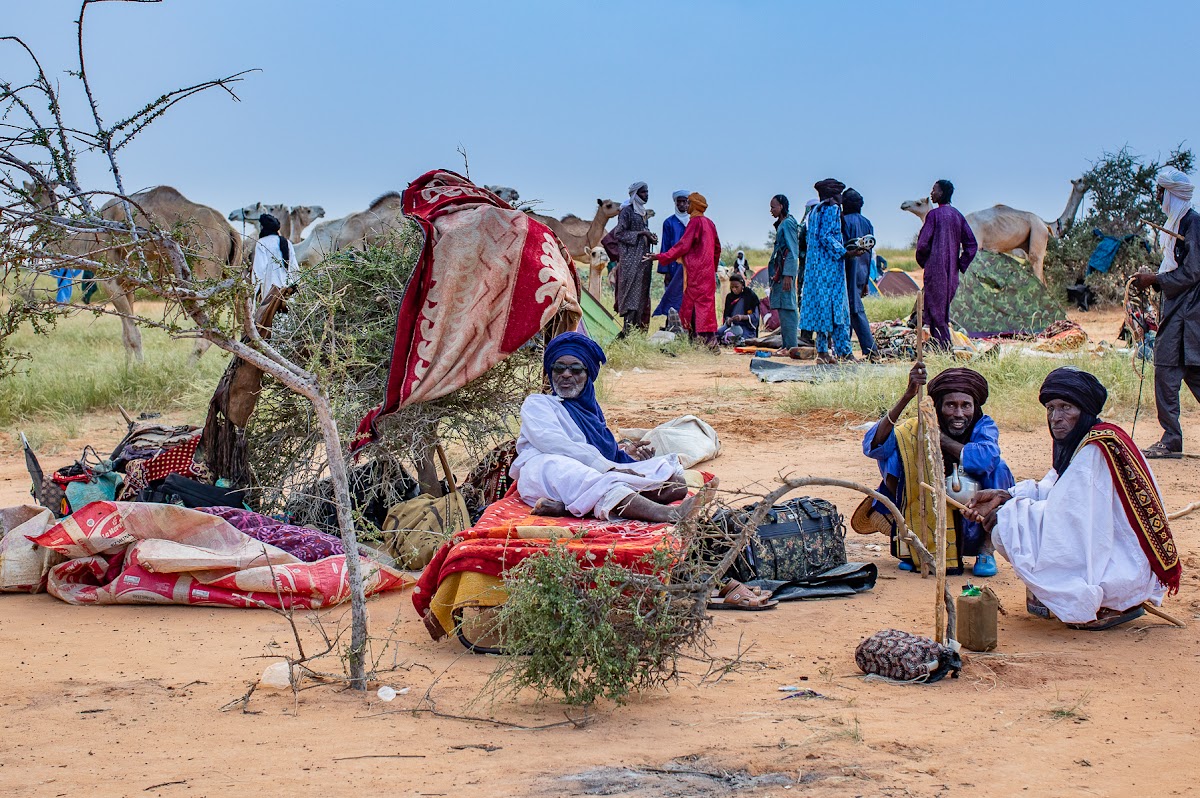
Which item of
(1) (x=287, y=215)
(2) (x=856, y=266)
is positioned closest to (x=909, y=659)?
(2) (x=856, y=266)

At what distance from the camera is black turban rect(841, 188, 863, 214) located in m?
14.6

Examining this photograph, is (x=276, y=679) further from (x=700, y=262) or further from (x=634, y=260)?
(x=634, y=260)

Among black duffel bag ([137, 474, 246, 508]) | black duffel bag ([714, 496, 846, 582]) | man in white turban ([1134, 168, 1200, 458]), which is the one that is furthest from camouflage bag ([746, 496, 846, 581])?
man in white turban ([1134, 168, 1200, 458])

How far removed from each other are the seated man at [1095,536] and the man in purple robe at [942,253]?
912 cm

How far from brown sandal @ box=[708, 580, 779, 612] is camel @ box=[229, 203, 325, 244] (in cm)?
1432

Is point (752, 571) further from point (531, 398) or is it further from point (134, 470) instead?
point (134, 470)

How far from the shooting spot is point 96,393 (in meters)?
11.4

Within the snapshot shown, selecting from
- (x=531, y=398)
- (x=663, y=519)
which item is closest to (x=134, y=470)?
(x=531, y=398)

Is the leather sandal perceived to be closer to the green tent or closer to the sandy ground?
the sandy ground

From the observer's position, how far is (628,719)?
3783 millimetres

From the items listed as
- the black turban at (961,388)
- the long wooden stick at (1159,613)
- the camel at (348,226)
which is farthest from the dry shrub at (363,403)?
the camel at (348,226)

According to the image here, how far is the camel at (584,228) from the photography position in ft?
67.3

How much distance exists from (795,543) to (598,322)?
9506mm

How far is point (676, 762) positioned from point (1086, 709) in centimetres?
140
